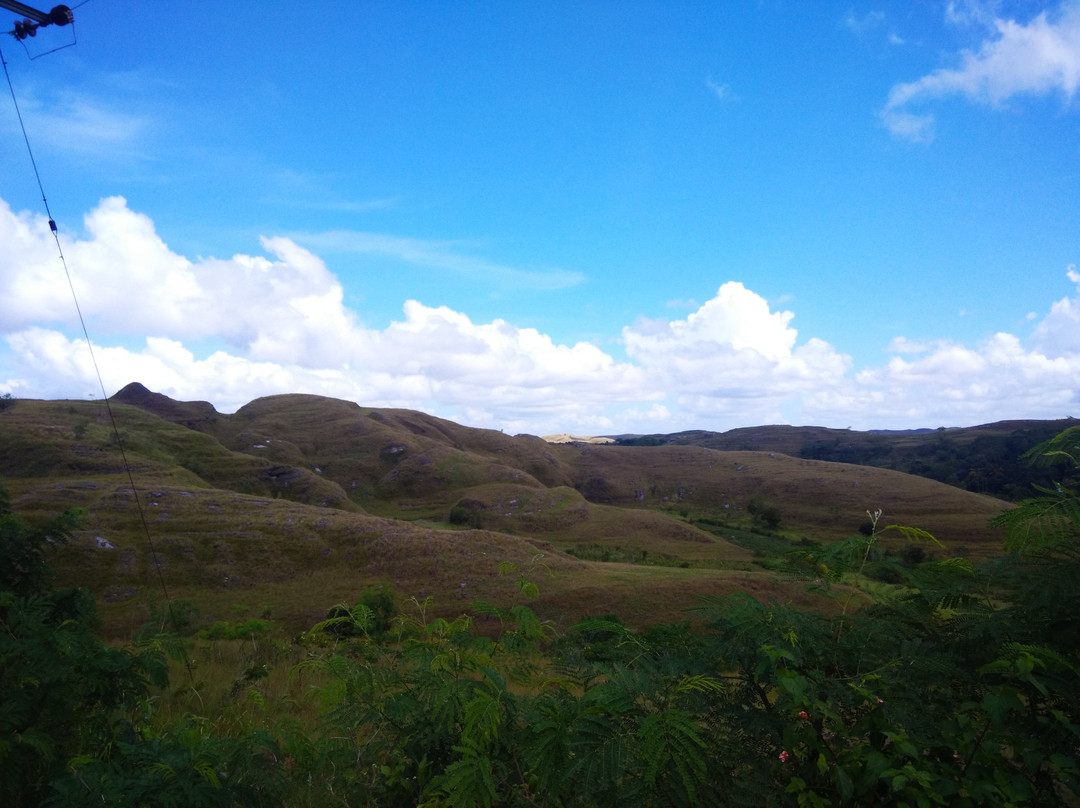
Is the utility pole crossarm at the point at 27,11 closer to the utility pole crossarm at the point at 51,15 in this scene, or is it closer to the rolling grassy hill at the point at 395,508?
the utility pole crossarm at the point at 51,15

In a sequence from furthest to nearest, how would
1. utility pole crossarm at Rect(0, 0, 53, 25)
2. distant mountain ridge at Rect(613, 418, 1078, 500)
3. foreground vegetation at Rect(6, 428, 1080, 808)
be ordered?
distant mountain ridge at Rect(613, 418, 1078, 500) < utility pole crossarm at Rect(0, 0, 53, 25) < foreground vegetation at Rect(6, 428, 1080, 808)

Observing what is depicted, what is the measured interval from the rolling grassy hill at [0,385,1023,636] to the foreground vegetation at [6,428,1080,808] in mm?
519

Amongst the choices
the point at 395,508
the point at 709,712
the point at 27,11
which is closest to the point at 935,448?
the point at 395,508

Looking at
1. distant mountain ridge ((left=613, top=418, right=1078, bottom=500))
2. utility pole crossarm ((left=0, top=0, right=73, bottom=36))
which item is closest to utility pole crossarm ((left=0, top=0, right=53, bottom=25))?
utility pole crossarm ((left=0, top=0, right=73, bottom=36))

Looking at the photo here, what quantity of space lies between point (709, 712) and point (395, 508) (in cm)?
7844

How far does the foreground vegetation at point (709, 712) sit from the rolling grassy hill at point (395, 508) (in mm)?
519

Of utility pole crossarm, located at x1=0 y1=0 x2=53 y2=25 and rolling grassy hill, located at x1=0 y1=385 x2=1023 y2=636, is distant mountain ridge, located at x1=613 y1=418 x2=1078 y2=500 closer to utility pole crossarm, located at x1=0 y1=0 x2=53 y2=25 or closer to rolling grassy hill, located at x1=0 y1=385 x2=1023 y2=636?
rolling grassy hill, located at x1=0 y1=385 x2=1023 y2=636

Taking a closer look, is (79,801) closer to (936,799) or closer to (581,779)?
(581,779)

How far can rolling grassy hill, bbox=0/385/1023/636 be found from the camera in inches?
1150

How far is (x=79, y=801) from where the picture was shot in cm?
262

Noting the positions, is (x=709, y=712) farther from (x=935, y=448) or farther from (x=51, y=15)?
(x=935, y=448)

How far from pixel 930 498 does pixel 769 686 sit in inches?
3557

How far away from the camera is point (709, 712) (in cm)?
248

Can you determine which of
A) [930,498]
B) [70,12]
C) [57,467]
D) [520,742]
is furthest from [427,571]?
[930,498]
